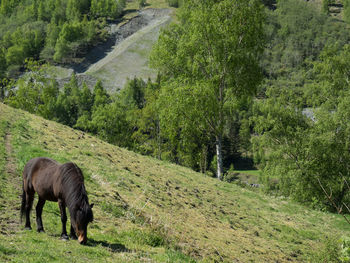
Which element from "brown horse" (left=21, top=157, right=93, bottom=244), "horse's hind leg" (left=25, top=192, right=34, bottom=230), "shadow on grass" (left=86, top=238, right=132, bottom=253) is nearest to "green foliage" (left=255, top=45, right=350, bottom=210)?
"shadow on grass" (left=86, top=238, right=132, bottom=253)

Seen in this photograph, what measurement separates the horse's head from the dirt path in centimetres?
198

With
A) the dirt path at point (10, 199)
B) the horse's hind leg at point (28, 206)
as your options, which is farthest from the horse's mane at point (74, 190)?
the dirt path at point (10, 199)

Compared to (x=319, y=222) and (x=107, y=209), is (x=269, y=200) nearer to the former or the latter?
(x=319, y=222)

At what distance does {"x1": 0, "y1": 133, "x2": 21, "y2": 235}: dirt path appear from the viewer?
9457 mm

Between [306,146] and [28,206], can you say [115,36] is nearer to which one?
[306,146]

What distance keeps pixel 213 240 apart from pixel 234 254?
3.19 ft

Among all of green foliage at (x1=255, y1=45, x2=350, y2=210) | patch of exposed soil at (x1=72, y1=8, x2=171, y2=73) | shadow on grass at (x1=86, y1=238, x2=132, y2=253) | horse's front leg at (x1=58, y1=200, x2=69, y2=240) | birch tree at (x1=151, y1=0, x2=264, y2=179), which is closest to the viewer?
horse's front leg at (x1=58, y1=200, x2=69, y2=240)

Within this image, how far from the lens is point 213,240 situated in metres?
13.2

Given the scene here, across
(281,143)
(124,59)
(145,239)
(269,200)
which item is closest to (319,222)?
(269,200)

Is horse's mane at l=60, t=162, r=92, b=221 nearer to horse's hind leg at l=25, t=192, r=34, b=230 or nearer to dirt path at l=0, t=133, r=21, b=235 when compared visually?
horse's hind leg at l=25, t=192, r=34, b=230

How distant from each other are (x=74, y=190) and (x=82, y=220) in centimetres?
80

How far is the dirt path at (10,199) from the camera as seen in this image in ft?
31.0

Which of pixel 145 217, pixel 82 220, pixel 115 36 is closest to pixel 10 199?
pixel 82 220

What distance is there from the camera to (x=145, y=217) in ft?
41.5
